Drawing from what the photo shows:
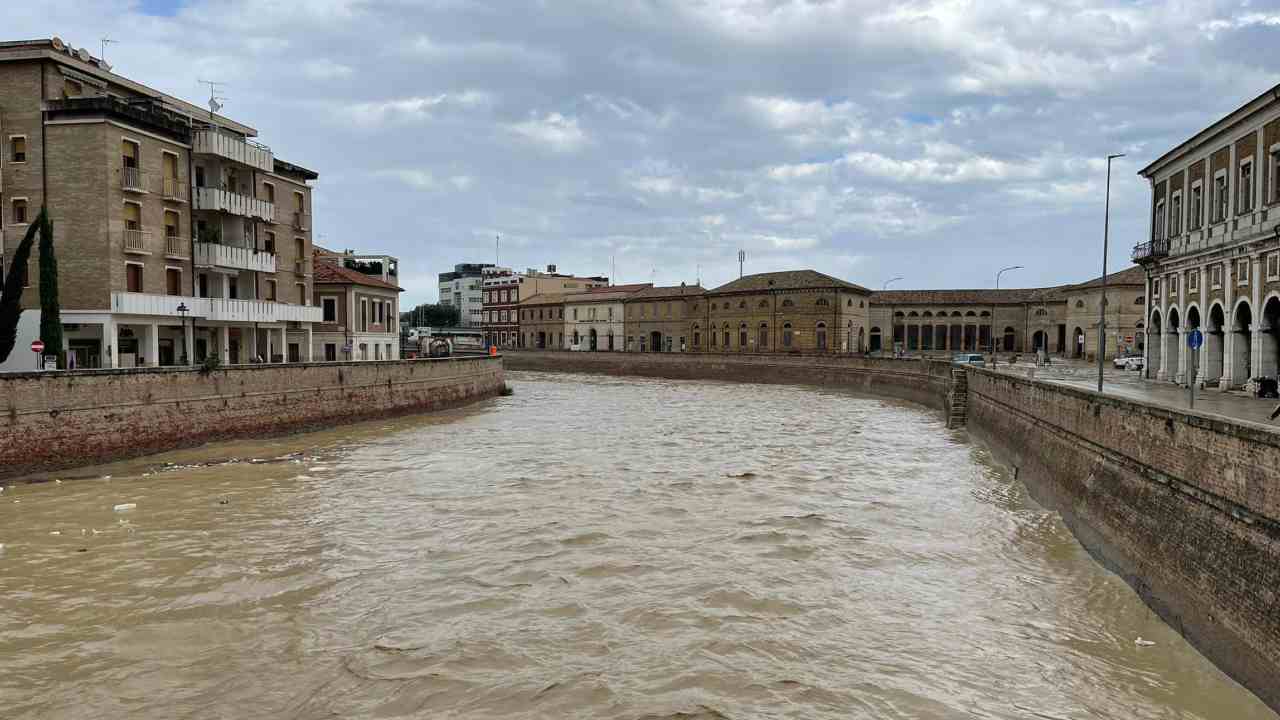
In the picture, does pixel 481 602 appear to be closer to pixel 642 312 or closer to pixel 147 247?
pixel 147 247

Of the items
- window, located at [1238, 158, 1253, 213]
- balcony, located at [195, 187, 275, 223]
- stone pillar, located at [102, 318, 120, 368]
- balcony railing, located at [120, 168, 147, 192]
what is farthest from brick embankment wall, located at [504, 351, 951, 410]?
balcony railing, located at [120, 168, 147, 192]

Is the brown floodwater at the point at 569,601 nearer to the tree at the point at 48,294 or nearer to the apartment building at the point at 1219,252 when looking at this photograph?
the tree at the point at 48,294

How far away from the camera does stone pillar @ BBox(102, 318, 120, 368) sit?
98.8 ft

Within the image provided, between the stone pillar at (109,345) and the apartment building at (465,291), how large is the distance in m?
114

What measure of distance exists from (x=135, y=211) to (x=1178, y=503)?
34.8 m

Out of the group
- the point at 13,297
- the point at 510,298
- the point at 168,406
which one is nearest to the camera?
the point at 168,406

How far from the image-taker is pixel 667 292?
9425 centimetres

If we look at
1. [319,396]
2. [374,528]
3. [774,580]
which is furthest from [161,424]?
[774,580]

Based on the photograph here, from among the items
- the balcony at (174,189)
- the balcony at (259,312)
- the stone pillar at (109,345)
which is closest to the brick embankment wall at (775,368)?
the balcony at (259,312)

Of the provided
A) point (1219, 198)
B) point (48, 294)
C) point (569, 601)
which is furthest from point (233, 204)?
point (1219, 198)

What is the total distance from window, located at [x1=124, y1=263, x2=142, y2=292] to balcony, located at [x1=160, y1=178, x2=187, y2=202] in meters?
3.38

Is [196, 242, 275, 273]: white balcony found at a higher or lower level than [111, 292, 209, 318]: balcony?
higher

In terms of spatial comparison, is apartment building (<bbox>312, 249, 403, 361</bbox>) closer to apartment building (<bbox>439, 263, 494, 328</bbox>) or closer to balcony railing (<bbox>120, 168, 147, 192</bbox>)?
balcony railing (<bbox>120, 168, 147, 192</bbox>)

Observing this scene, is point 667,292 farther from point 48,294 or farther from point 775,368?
point 48,294
